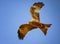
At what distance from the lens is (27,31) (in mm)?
1857

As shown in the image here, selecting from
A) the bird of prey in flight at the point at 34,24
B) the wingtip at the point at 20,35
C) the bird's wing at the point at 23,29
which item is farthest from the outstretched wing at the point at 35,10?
the wingtip at the point at 20,35

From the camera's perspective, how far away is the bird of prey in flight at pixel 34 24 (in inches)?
71.7

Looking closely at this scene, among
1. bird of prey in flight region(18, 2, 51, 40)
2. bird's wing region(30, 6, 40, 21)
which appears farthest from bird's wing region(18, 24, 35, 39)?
bird's wing region(30, 6, 40, 21)

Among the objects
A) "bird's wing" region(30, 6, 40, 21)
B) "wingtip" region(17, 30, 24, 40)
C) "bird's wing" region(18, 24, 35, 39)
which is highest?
"bird's wing" region(30, 6, 40, 21)

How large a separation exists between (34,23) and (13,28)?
350mm

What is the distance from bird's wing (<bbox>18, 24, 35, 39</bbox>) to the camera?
179 centimetres

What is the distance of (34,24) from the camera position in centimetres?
192

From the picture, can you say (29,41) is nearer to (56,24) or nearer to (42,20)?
(42,20)

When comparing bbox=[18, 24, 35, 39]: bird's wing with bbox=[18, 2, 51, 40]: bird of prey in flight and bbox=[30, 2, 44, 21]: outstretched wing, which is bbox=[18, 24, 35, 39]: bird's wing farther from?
bbox=[30, 2, 44, 21]: outstretched wing

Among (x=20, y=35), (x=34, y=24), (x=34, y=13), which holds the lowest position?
(x=20, y=35)

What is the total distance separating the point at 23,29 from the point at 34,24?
201 millimetres

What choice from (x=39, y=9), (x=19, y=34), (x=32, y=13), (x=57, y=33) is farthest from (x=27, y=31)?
(x=57, y=33)

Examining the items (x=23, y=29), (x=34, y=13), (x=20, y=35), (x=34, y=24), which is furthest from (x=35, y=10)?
(x=20, y=35)

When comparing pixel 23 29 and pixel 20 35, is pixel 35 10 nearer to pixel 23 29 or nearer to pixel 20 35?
pixel 23 29
